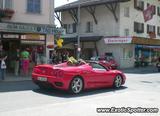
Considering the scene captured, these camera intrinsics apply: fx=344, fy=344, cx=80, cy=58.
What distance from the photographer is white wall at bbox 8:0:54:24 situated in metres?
21.2

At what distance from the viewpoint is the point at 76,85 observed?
1290 centimetres

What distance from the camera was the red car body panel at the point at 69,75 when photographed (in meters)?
12.4

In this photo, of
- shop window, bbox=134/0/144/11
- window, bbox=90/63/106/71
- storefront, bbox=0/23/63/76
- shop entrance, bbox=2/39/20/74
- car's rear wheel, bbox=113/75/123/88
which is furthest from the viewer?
shop window, bbox=134/0/144/11

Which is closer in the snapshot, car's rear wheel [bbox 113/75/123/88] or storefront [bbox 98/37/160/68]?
car's rear wheel [bbox 113/75/123/88]

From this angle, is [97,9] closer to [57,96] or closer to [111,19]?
[111,19]

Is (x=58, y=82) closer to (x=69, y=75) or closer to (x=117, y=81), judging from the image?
(x=69, y=75)

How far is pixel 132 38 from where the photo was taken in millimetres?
34719

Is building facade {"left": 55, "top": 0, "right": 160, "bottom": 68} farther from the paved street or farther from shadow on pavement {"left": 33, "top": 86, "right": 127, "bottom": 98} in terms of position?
the paved street

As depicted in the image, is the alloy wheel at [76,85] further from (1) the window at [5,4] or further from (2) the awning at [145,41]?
(2) the awning at [145,41]

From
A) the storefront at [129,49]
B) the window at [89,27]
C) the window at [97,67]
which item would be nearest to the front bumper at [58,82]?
the window at [97,67]

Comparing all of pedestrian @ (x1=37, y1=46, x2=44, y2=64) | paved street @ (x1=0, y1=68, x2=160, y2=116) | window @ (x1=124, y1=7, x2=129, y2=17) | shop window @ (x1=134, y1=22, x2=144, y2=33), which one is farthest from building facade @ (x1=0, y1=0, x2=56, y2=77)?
shop window @ (x1=134, y1=22, x2=144, y2=33)

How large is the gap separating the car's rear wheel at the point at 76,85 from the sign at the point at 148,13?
30705mm

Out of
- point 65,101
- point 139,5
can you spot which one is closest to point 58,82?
point 65,101

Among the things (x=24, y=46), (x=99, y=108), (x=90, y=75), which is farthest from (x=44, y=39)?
(x=99, y=108)
